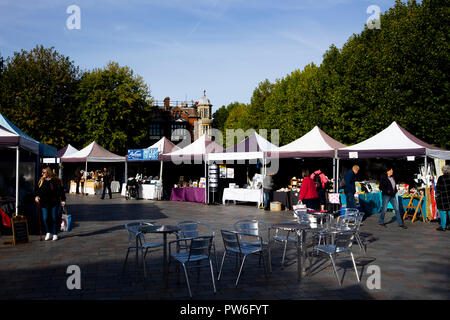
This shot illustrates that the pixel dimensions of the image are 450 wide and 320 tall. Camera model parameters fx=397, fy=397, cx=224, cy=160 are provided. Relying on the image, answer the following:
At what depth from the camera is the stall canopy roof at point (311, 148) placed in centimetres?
1462

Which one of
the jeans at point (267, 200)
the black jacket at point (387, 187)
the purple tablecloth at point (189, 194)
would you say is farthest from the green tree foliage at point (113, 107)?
the black jacket at point (387, 187)

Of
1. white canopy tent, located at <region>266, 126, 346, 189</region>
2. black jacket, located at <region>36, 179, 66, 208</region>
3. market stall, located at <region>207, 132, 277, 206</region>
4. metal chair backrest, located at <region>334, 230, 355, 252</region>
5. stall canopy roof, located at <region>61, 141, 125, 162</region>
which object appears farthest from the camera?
stall canopy roof, located at <region>61, 141, 125, 162</region>

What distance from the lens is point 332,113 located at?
2461 cm

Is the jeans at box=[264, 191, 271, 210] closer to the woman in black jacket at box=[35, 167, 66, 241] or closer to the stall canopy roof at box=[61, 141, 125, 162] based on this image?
the woman in black jacket at box=[35, 167, 66, 241]

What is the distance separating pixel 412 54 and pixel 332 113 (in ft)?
Answer: 21.4

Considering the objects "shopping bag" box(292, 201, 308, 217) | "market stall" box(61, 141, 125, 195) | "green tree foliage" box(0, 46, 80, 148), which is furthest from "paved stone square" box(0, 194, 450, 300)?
"green tree foliage" box(0, 46, 80, 148)

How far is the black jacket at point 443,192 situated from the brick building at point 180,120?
46.4 metres

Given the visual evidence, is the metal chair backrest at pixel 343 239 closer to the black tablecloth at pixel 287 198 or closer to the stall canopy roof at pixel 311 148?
the stall canopy roof at pixel 311 148

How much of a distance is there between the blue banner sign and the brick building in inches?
1303

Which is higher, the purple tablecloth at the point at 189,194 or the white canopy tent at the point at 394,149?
the white canopy tent at the point at 394,149

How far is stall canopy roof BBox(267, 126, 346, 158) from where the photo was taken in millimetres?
14619

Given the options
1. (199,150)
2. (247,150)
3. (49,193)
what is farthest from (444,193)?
(199,150)
